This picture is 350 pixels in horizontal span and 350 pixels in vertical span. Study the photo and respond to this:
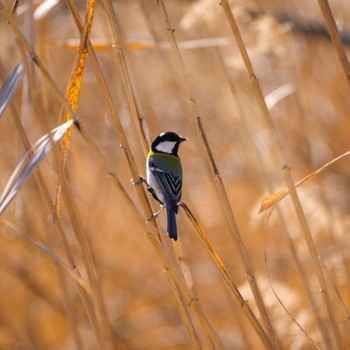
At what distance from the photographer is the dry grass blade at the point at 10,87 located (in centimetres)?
96

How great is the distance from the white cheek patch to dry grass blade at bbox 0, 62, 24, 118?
1140 mm

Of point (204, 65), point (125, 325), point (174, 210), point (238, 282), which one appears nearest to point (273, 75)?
point (204, 65)

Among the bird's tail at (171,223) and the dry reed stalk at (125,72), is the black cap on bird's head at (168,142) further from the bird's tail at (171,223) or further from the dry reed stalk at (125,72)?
the dry reed stalk at (125,72)

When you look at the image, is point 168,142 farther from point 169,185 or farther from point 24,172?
point 24,172

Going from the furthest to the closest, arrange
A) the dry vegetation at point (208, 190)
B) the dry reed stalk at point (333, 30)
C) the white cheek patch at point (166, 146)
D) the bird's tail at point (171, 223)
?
1. the dry vegetation at point (208, 190)
2. the white cheek patch at point (166, 146)
3. the bird's tail at point (171, 223)
4. the dry reed stalk at point (333, 30)

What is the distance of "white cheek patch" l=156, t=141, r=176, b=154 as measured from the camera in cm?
215

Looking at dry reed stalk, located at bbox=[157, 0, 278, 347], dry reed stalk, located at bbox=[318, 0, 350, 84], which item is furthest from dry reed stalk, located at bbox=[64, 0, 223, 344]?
dry reed stalk, located at bbox=[318, 0, 350, 84]

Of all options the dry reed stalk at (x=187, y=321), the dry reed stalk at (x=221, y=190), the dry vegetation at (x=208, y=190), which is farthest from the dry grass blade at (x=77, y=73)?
the dry vegetation at (x=208, y=190)

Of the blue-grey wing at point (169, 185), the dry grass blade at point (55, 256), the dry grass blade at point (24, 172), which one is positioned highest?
the blue-grey wing at point (169, 185)

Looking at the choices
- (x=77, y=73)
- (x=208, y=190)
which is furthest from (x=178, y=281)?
(x=208, y=190)

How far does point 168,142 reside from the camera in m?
2.20

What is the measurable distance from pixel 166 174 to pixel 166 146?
0.24m

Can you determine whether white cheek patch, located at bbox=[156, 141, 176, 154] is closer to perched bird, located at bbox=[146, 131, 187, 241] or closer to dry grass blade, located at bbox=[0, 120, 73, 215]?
perched bird, located at bbox=[146, 131, 187, 241]

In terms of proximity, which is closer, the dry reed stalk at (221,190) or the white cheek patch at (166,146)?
the dry reed stalk at (221,190)
